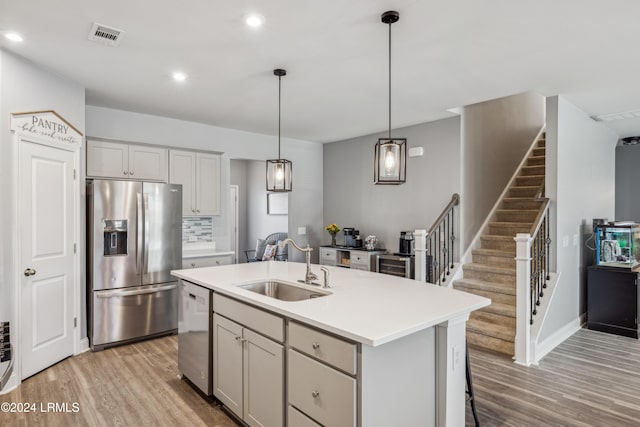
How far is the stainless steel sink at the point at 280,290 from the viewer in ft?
8.97

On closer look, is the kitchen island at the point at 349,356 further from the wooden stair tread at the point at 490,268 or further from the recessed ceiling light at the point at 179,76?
the wooden stair tread at the point at 490,268

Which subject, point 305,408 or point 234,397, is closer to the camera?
point 305,408

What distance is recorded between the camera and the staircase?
3.96 m

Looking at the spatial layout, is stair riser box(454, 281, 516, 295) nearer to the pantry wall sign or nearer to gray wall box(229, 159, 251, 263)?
the pantry wall sign

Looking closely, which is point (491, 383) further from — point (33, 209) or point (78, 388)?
point (33, 209)

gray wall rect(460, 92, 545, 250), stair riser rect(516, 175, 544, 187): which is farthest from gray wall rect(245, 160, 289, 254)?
stair riser rect(516, 175, 544, 187)

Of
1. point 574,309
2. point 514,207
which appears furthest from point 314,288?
point 514,207

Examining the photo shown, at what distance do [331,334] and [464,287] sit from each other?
11.0 ft

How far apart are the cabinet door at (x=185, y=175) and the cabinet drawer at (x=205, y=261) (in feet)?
2.13

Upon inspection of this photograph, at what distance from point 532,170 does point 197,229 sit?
17.5ft

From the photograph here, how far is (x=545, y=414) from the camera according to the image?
2.67m

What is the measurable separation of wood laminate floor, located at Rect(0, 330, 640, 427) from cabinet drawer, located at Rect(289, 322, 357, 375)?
1075 mm

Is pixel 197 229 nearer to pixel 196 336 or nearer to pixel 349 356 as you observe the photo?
pixel 196 336

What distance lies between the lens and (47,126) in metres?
3.38
